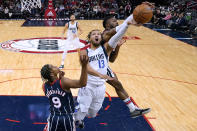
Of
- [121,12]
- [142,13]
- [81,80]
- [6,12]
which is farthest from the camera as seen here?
[121,12]

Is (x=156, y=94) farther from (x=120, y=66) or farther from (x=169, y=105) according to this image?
(x=120, y=66)

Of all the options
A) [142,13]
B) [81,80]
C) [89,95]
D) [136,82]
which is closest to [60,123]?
[81,80]

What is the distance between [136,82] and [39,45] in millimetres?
5958

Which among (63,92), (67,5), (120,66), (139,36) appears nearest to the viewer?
(63,92)

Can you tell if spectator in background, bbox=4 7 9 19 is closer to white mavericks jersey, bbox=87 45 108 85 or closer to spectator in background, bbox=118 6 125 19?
spectator in background, bbox=118 6 125 19

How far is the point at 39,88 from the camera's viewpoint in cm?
630

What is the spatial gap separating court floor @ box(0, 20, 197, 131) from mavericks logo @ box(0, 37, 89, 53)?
50mm

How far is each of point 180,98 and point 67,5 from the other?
20085 millimetres

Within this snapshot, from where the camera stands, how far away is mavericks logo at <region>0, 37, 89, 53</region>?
10.4 m

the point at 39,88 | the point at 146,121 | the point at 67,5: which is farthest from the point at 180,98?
the point at 67,5

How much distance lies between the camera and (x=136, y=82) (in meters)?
6.97

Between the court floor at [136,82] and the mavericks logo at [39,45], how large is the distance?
0.05m

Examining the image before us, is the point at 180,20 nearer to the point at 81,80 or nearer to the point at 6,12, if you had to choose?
the point at 81,80

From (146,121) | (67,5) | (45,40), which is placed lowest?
(146,121)
